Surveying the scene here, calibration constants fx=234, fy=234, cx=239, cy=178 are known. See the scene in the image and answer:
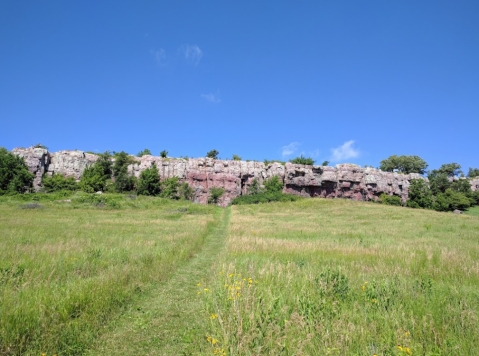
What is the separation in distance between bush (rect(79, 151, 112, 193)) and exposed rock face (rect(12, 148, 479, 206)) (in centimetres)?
399

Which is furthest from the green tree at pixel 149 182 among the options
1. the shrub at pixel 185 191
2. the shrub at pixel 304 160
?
the shrub at pixel 304 160

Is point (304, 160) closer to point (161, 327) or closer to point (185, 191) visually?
point (185, 191)

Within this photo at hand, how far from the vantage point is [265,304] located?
17.1 feet

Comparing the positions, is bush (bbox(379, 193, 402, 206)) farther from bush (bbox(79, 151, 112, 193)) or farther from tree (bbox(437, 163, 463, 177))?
bush (bbox(79, 151, 112, 193))

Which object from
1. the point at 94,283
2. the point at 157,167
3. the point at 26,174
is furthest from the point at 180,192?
the point at 94,283

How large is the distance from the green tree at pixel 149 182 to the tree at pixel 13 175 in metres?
27.3

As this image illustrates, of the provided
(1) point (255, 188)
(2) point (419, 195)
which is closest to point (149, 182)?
(1) point (255, 188)

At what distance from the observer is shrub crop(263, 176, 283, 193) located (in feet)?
250

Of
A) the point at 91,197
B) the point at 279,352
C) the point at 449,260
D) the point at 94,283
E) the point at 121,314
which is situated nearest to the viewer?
the point at 279,352

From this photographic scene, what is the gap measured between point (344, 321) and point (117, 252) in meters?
9.81

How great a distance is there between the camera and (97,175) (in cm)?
6744

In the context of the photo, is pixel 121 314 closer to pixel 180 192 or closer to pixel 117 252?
pixel 117 252

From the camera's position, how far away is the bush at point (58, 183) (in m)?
63.1

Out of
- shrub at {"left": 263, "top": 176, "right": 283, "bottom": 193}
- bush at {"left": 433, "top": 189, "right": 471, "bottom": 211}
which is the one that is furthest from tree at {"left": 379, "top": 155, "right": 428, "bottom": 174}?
shrub at {"left": 263, "top": 176, "right": 283, "bottom": 193}
